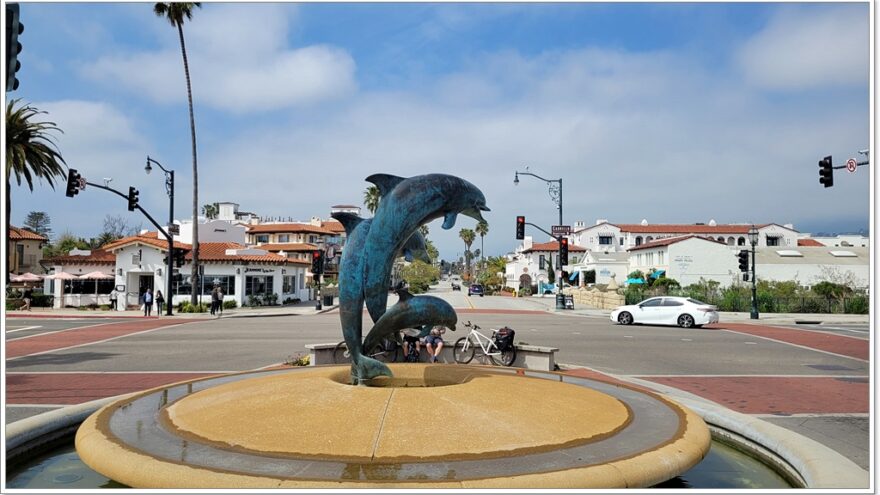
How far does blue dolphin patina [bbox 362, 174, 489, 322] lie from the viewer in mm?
8062

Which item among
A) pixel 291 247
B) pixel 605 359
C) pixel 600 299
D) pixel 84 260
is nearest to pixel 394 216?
pixel 605 359

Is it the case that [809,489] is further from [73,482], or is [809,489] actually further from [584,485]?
[73,482]

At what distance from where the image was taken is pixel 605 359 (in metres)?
15.7

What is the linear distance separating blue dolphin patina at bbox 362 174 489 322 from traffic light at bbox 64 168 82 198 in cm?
2291

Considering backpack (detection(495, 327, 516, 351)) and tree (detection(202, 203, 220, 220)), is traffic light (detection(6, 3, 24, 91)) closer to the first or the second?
backpack (detection(495, 327, 516, 351))

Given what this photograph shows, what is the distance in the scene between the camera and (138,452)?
5426 millimetres

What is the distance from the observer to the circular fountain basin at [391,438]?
15.8ft

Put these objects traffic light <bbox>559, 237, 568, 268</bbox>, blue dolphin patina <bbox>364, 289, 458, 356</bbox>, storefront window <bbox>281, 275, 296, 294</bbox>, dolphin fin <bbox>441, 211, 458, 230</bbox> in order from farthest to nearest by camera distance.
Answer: storefront window <bbox>281, 275, 296, 294</bbox> → traffic light <bbox>559, 237, 568, 268</bbox> → dolphin fin <bbox>441, 211, 458, 230</bbox> → blue dolphin patina <bbox>364, 289, 458, 356</bbox>

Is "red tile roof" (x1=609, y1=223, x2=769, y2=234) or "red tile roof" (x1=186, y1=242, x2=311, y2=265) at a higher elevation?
"red tile roof" (x1=609, y1=223, x2=769, y2=234)

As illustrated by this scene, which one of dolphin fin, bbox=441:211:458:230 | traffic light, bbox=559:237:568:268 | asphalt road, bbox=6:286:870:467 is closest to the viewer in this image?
dolphin fin, bbox=441:211:458:230

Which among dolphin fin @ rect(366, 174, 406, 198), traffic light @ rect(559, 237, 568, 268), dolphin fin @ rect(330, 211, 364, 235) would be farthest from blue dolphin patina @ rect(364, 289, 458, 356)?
traffic light @ rect(559, 237, 568, 268)

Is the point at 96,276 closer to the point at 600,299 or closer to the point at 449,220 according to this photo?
the point at 600,299

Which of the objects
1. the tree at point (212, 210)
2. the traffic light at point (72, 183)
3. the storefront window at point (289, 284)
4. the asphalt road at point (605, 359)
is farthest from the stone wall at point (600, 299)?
the tree at point (212, 210)

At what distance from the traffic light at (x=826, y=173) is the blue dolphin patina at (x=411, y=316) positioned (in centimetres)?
1792
